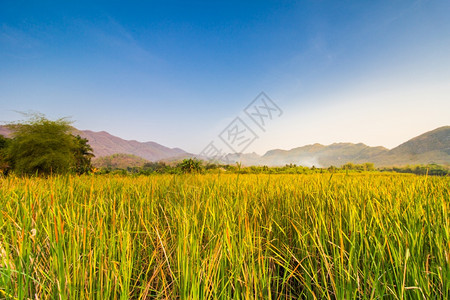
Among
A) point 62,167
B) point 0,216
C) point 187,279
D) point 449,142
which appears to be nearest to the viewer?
point 187,279

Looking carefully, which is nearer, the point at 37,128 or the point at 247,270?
the point at 247,270

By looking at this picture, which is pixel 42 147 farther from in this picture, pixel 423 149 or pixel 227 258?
pixel 423 149

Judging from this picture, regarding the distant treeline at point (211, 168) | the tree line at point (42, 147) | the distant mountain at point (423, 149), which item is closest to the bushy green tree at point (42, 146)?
the tree line at point (42, 147)

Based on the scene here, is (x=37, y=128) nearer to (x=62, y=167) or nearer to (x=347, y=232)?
(x=62, y=167)

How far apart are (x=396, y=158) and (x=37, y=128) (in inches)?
3242

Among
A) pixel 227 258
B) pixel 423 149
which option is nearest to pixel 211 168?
pixel 227 258

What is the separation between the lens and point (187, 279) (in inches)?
31.0

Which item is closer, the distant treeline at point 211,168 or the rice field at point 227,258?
the rice field at point 227,258

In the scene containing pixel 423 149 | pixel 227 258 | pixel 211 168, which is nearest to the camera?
pixel 227 258

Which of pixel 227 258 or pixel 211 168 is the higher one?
pixel 211 168

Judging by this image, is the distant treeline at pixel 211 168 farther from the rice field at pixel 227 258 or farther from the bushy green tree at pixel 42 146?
the rice field at pixel 227 258

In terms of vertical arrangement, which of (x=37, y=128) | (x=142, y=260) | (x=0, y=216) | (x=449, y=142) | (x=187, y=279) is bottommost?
(x=142, y=260)

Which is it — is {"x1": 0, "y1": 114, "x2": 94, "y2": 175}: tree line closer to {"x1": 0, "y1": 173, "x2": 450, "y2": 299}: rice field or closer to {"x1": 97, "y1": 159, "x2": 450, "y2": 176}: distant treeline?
{"x1": 97, "y1": 159, "x2": 450, "y2": 176}: distant treeline

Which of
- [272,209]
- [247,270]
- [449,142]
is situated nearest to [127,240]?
[247,270]
